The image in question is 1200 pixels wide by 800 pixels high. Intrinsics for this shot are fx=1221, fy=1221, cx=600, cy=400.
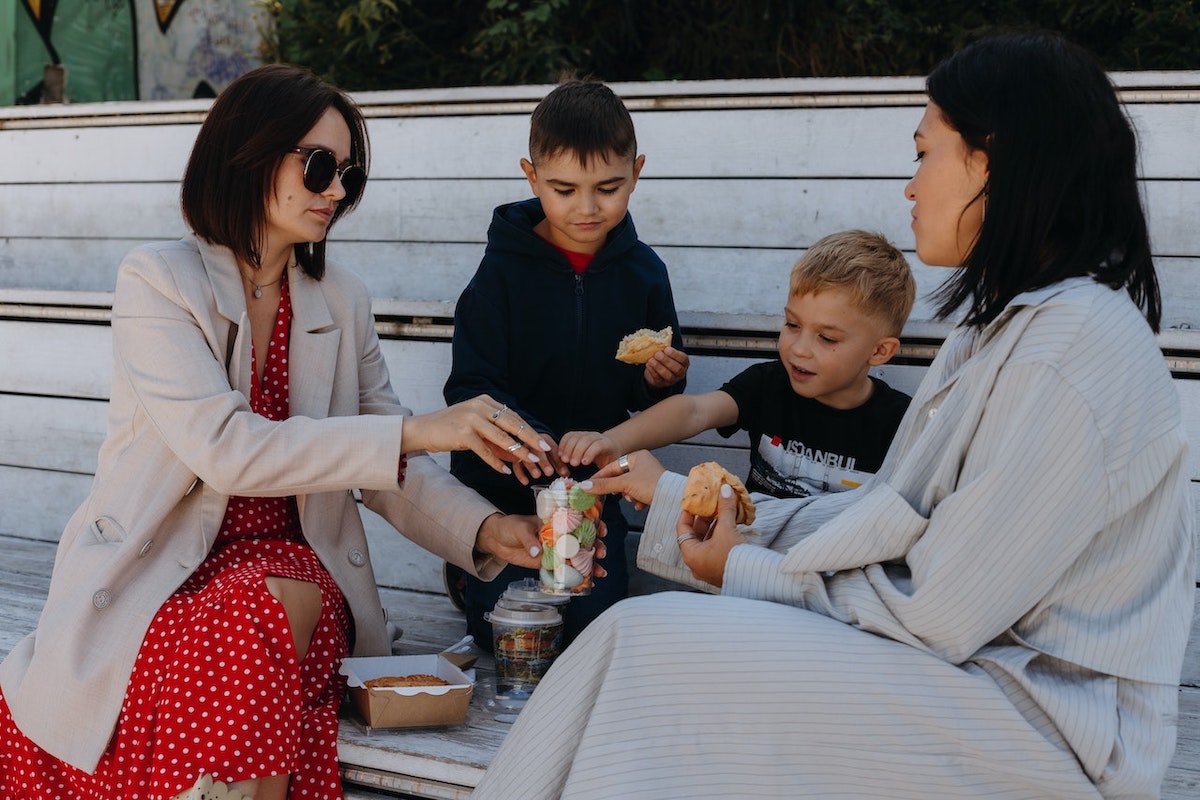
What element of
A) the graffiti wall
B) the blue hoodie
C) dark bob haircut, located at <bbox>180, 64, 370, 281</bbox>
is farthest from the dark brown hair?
the graffiti wall

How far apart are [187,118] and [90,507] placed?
214 cm

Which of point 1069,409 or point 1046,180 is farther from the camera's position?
point 1046,180

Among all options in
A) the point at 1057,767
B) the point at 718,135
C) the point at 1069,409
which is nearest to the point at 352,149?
the point at 718,135

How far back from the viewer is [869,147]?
3.29m

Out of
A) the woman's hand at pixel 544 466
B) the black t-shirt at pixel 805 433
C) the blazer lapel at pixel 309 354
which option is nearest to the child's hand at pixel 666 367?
the black t-shirt at pixel 805 433

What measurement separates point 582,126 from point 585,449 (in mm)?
735

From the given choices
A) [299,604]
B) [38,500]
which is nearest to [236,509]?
[299,604]

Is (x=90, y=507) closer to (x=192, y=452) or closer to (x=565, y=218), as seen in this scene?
(x=192, y=452)

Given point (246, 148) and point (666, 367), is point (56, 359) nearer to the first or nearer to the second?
point (246, 148)

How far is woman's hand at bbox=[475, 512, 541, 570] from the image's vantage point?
93.0 inches

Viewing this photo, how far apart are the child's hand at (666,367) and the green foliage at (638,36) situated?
196cm

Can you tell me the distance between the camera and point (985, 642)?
1576 mm

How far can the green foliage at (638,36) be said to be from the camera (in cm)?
409

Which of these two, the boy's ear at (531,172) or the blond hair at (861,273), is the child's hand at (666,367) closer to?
the blond hair at (861,273)
